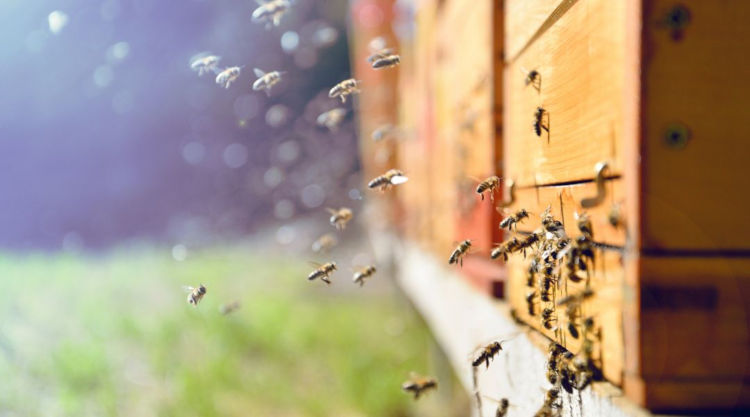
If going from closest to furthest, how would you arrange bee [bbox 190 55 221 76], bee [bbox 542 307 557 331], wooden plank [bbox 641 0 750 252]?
wooden plank [bbox 641 0 750 252] < bee [bbox 542 307 557 331] < bee [bbox 190 55 221 76]

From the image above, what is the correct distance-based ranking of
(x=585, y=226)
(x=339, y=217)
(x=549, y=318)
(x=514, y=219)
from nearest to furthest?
(x=585, y=226) → (x=549, y=318) → (x=514, y=219) → (x=339, y=217)

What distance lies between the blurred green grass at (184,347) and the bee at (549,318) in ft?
9.04

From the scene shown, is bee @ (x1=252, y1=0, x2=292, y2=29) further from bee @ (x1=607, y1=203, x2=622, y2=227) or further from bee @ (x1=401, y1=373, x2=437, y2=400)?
bee @ (x1=607, y1=203, x2=622, y2=227)

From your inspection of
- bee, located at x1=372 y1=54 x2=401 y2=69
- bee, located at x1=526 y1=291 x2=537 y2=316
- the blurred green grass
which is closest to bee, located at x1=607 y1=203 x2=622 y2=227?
bee, located at x1=526 y1=291 x2=537 y2=316

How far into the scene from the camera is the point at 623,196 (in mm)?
1162

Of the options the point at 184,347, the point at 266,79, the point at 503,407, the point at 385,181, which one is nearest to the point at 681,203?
the point at 503,407

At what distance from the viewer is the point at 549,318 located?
1.55m

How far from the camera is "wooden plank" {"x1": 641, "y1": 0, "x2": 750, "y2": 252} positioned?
1084 millimetres

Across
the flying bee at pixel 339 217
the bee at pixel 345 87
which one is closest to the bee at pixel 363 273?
the flying bee at pixel 339 217

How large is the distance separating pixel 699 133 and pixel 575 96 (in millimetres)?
364

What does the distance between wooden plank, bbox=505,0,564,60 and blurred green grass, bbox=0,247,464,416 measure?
288 centimetres

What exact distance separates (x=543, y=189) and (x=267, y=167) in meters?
10.7

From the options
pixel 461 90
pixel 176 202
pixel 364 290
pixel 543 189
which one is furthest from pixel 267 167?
pixel 543 189

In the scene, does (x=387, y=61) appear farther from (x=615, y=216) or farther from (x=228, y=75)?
(x=615, y=216)
